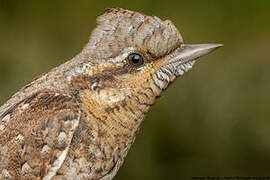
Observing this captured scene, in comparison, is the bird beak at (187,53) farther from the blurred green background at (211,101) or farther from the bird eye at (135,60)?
the blurred green background at (211,101)

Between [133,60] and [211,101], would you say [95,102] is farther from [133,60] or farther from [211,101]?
[211,101]

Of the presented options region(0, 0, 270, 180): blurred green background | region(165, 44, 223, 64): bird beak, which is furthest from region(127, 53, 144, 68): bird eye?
region(0, 0, 270, 180): blurred green background

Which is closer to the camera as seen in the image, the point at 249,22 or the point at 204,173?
the point at 204,173

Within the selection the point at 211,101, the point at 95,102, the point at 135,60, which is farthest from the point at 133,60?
the point at 211,101

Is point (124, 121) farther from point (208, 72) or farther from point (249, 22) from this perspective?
point (249, 22)

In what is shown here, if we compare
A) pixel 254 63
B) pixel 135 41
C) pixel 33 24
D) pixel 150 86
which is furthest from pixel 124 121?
pixel 33 24

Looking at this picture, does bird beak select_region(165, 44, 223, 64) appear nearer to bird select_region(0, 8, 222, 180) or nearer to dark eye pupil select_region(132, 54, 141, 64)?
bird select_region(0, 8, 222, 180)
